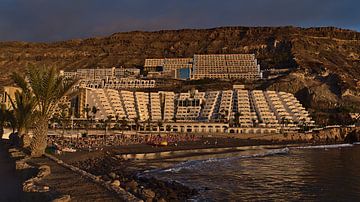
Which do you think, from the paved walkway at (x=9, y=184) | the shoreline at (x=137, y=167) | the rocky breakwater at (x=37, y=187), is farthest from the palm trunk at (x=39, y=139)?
the rocky breakwater at (x=37, y=187)

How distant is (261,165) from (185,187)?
16.3 meters

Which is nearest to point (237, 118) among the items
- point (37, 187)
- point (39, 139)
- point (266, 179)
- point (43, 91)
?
point (266, 179)

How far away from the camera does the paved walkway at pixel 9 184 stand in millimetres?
15727

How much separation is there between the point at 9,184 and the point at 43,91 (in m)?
10.9

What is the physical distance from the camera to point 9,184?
18.5 meters

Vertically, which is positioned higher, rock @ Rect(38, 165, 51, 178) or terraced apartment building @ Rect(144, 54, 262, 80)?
terraced apartment building @ Rect(144, 54, 262, 80)

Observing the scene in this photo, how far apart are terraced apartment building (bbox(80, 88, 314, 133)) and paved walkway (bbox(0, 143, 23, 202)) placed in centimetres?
7347

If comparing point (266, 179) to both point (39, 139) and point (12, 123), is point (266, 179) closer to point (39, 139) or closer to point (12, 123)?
point (39, 139)

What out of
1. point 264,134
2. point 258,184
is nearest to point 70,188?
point 258,184

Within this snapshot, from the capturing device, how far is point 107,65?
193 metres

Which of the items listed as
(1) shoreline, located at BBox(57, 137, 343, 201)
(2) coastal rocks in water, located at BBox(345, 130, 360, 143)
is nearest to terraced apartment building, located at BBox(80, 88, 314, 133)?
(2) coastal rocks in water, located at BBox(345, 130, 360, 143)

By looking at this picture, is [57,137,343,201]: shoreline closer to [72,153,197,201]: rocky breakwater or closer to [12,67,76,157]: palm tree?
[72,153,197,201]: rocky breakwater

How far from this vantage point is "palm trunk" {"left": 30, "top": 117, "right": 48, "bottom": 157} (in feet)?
93.4

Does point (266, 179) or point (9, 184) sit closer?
point (9, 184)
